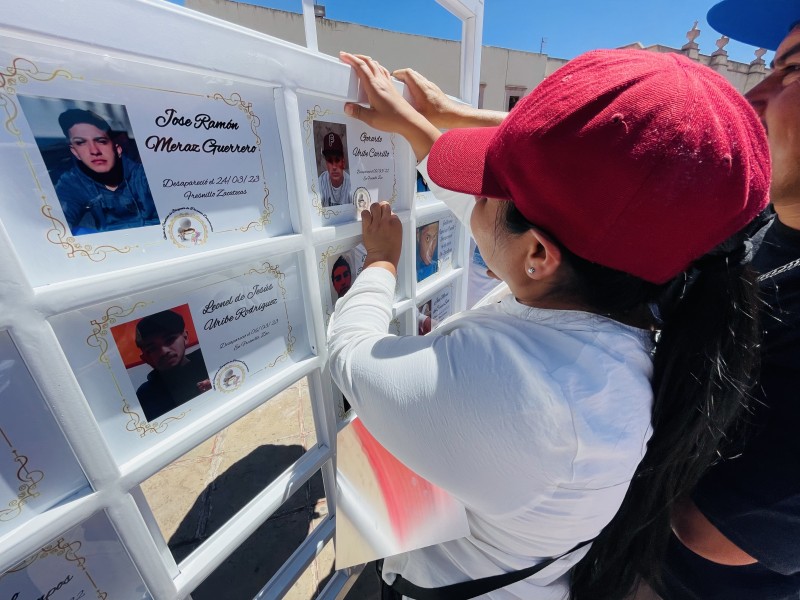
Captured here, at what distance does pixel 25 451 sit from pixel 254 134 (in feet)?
2.08

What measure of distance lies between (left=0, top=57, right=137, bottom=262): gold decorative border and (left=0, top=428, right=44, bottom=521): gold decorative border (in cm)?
28

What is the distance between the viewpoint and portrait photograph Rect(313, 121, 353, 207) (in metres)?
0.87

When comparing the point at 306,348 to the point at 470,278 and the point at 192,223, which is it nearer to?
the point at 192,223

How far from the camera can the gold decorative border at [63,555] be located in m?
0.59

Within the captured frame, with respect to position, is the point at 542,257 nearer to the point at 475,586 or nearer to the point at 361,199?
the point at 361,199

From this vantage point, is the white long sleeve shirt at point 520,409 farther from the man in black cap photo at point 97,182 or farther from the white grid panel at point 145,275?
the man in black cap photo at point 97,182

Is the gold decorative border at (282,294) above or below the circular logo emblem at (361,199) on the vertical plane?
below

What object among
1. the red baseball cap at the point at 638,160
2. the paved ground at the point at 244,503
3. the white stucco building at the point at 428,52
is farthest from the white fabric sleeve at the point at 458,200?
the white stucco building at the point at 428,52

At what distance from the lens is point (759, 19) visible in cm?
103

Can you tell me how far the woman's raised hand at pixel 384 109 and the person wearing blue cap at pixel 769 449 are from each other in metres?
0.84

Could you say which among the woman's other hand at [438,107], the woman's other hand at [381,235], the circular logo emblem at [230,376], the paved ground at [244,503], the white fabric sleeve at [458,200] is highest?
the woman's other hand at [438,107]

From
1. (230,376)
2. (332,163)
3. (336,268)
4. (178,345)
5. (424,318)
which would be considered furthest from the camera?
(424,318)

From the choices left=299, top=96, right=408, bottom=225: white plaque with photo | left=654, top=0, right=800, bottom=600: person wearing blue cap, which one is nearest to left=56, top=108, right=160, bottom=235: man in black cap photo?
left=299, top=96, right=408, bottom=225: white plaque with photo

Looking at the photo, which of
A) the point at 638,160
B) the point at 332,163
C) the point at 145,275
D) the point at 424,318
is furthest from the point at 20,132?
the point at 424,318
